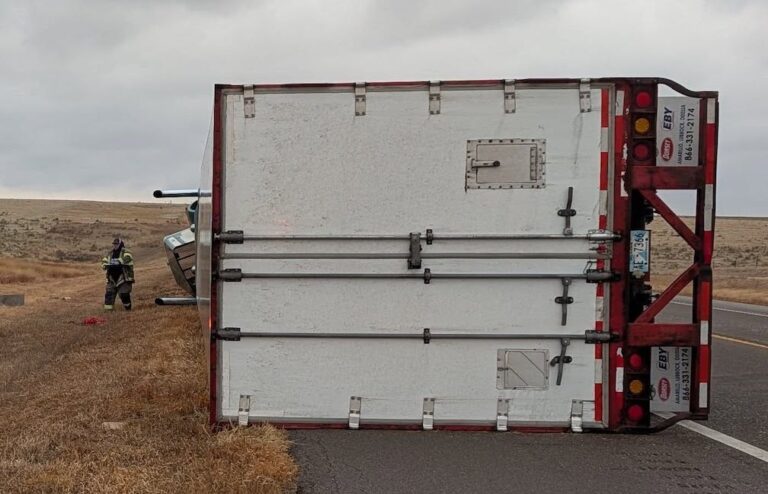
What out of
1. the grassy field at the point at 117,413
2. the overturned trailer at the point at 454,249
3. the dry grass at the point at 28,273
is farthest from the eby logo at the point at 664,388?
the dry grass at the point at 28,273

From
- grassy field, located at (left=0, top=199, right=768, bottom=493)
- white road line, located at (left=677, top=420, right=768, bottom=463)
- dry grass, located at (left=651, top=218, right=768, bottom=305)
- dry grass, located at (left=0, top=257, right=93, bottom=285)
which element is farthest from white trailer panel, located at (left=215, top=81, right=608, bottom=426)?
dry grass, located at (left=0, top=257, right=93, bottom=285)

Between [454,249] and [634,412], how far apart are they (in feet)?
5.89

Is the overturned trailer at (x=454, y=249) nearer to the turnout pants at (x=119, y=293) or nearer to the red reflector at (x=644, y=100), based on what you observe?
the red reflector at (x=644, y=100)

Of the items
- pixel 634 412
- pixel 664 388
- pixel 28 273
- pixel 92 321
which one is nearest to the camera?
pixel 634 412

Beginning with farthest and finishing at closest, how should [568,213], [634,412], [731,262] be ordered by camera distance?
[731,262] < [634,412] < [568,213]

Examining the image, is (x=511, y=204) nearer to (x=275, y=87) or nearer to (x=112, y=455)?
(x=275, y=87)

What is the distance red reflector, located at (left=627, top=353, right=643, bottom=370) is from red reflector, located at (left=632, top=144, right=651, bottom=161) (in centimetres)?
144

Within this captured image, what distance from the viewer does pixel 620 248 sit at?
551 cm

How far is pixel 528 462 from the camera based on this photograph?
16.4 feet

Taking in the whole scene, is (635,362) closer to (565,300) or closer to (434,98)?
(565,300)

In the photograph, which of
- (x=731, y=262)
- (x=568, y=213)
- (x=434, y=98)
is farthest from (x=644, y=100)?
(x=731, y=262)

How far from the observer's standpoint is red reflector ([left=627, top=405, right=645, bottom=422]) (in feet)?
18.4

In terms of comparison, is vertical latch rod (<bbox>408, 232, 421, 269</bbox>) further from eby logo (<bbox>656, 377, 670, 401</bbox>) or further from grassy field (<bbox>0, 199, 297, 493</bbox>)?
eby logo (<bbox>656, 377, 670, 401</bbox>)

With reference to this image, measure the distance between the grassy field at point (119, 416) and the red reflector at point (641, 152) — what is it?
10.7 ft
